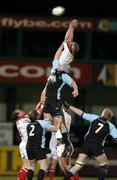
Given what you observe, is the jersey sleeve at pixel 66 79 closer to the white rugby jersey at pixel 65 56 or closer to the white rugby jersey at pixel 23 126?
the white rugby jersey at pixel 65 56

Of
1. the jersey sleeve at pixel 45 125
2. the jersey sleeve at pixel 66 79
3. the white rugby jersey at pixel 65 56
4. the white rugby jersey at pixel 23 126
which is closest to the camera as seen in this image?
the jersey sleeve at pixel 66 79

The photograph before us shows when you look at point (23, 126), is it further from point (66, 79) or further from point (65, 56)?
point (65, 56)

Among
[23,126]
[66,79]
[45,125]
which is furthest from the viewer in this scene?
[23,126]

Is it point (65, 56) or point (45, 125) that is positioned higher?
point (65, 56)

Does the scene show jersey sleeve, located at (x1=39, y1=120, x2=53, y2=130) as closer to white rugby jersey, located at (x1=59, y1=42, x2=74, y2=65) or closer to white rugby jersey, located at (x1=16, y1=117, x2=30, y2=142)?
white rugby jersey, located at (x1=16, y1=117, x2=30, y2=142)

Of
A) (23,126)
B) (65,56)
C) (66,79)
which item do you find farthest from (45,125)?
(65,56)

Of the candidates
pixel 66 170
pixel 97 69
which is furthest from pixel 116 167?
pixel 66 170

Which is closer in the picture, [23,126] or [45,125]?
[45,125]

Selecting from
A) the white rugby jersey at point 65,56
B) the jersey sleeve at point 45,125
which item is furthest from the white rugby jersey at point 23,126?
the white rugby jersey at point 65,56

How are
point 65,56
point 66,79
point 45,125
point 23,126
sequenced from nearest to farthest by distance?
point 66,79 → point 65,56 → point 45,125 → point 23,126

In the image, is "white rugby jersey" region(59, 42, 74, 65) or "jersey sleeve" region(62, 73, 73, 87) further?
"white rugby jersey" region(59, 42, 74, 65)

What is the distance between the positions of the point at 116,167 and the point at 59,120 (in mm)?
5861

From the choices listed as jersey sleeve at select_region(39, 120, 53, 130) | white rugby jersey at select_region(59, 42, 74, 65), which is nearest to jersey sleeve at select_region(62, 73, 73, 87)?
white rugby jersey at select_region(59, 42, 74, 65)

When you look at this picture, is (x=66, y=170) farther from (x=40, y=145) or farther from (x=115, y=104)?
(x=115, y=104)
